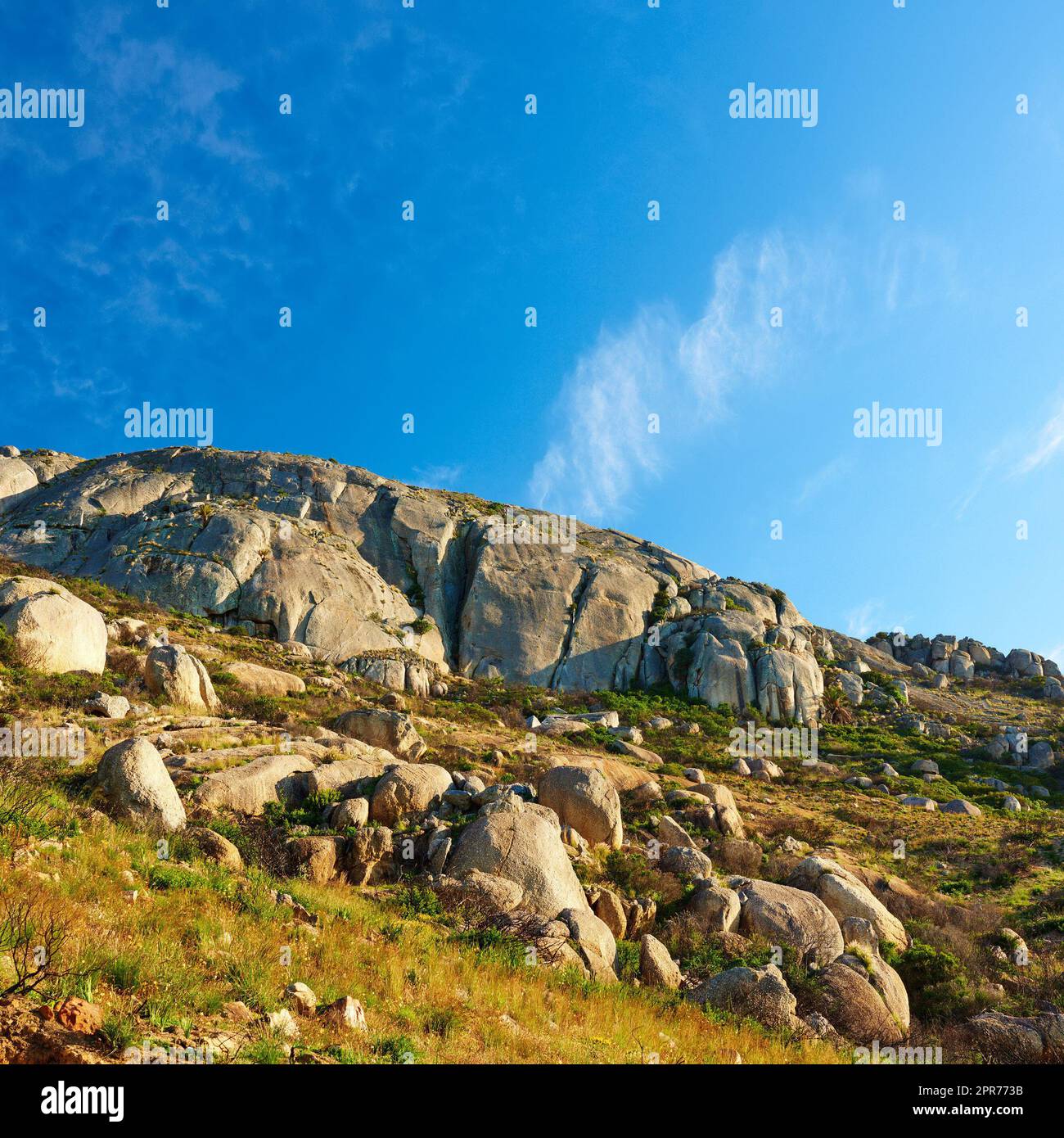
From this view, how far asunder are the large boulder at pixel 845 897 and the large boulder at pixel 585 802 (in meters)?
5.17

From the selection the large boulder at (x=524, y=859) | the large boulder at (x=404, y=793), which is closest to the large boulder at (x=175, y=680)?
the large boulder at (x=404, y=793)

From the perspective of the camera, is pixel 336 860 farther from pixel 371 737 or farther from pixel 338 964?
pixel 371 737

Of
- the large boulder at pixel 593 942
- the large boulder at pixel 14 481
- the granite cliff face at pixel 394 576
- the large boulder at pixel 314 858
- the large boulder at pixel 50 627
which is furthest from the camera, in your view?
the large boulder at pixel 14 481

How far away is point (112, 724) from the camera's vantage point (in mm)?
17859

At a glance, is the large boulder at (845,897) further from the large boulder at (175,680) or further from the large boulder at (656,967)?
the large boulder at (175,680)

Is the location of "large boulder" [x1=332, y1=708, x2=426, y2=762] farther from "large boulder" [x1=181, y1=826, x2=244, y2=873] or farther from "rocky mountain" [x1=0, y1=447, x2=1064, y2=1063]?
"large boulder" [x1=181, y1=826, x2=244, y2=873]

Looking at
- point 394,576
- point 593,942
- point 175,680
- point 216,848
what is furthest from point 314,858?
point 394,576

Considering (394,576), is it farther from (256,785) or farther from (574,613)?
(256,785)

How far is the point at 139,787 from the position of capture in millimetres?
12359

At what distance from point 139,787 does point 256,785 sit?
3343 millimetres

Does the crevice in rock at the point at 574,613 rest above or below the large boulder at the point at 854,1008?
above

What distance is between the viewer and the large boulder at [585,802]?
59.7 ft

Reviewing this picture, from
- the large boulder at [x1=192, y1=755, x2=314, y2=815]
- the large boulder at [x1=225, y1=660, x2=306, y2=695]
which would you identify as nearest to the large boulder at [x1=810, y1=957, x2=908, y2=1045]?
the large boulder at [x1=192, y1=755, x2=314, y2=815]
